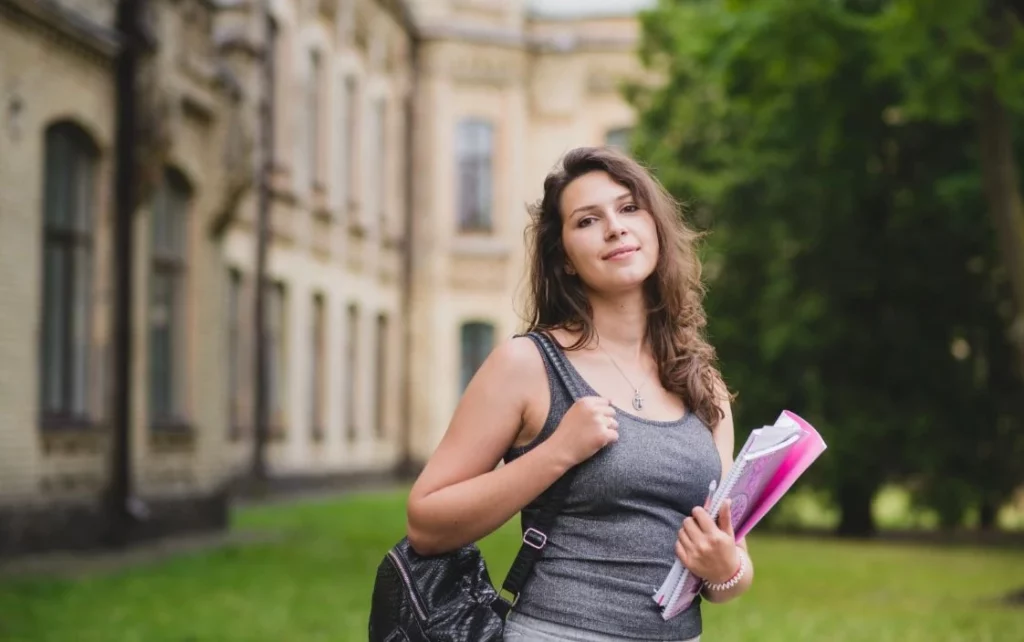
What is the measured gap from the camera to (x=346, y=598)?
564 inches

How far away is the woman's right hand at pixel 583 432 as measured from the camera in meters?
3.13

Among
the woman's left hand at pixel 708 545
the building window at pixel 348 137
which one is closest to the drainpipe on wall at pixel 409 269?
the building window at pixel 348 137

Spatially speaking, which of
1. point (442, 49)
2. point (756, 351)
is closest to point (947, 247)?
point (756, 351)

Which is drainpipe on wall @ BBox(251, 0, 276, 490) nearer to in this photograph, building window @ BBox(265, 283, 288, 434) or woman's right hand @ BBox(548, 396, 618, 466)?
building window @ BBox(265, 283, 288, 434)

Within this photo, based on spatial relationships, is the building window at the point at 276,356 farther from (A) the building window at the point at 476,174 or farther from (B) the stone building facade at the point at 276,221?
(A) the building window at the point at 476,174

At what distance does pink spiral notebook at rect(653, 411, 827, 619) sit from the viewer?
10.6ft

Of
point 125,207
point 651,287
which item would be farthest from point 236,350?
point 651,287

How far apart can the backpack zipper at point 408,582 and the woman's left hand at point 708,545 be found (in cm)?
48

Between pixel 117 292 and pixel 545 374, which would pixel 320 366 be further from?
pixel 545 374

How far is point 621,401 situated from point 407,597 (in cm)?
54

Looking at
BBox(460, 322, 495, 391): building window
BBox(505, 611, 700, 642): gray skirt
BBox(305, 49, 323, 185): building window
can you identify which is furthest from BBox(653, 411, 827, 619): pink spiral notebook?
BBox(460, 322, 495, 391): building window

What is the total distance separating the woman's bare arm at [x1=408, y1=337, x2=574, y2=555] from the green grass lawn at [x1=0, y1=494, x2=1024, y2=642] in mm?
8444

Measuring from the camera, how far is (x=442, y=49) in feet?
141

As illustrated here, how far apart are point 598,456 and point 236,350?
87.6ft
